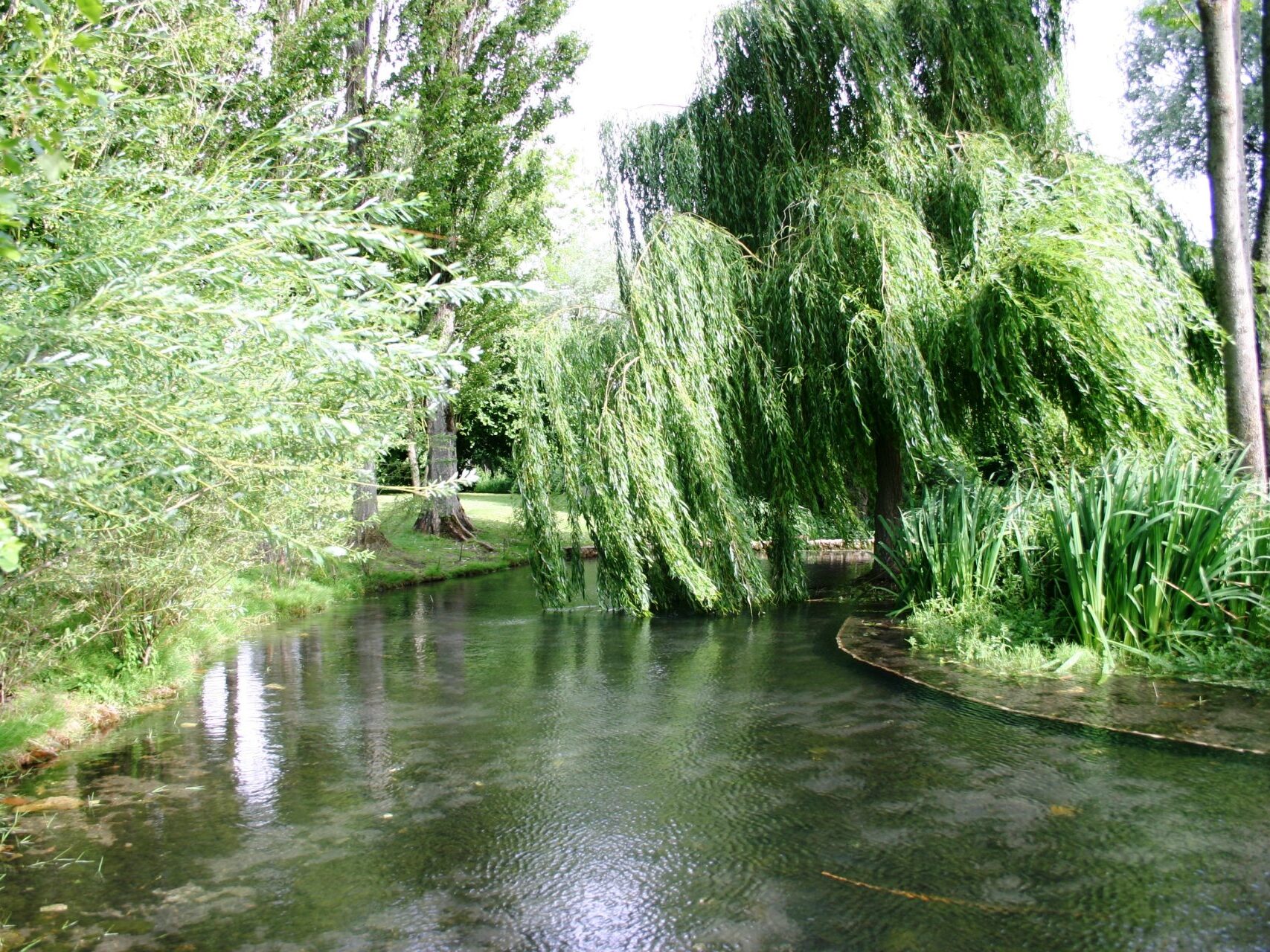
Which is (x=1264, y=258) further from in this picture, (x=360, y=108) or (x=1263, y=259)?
(x=360, y=108)

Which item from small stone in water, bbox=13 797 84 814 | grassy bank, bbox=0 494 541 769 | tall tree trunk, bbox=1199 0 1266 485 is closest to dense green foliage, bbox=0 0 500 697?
grassy bank, bbox=0 494 541 769

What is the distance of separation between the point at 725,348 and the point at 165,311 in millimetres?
7208

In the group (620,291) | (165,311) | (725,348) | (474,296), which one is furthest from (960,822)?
(620,291)

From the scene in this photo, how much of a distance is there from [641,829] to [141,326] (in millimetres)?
2943

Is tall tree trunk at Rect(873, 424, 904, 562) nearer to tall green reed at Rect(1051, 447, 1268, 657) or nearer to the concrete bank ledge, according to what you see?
the concrete bank ledge

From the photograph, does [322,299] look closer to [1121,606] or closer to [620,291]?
[1121,606]

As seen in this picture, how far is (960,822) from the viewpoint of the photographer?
4.36m

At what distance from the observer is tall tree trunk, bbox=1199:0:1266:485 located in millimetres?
7719

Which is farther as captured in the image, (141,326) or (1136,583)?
(1136,583)

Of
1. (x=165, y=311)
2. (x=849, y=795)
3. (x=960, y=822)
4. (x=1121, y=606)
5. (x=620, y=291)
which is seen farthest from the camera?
(x=620, y=291)

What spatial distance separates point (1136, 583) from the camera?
22.6 feet

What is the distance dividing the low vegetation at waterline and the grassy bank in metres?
5.86

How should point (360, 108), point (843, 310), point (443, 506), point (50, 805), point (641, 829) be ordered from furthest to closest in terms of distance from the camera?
point (443, 506) → point (360, 108) → point (843, 310) → point (50, 805) → point (641, 829)

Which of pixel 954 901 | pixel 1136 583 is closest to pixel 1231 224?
pixel 1136 583
